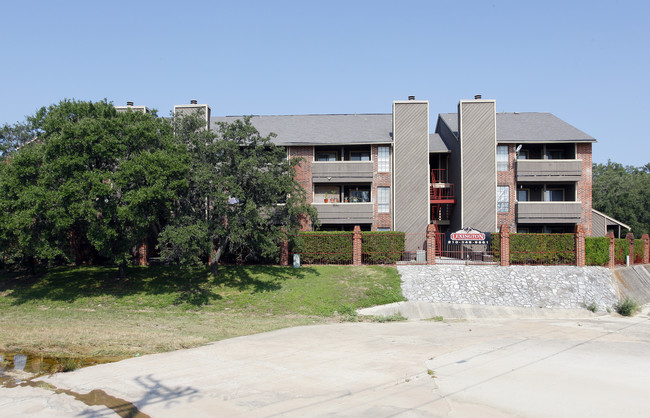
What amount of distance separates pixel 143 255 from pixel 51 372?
20.0 meters

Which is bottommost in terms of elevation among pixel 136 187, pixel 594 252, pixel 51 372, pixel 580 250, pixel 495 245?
pixel 51 372

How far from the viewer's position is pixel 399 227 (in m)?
34.1

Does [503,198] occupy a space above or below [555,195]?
below

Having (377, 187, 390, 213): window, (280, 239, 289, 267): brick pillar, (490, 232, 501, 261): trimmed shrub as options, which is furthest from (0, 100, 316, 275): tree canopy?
(490, 232, 501, 261): trimmed shrub

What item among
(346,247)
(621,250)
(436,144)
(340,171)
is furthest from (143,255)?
(621,250)

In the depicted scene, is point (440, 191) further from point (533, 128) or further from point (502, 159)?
point (533, 128)

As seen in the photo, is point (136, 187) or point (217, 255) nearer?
point (136, 187)

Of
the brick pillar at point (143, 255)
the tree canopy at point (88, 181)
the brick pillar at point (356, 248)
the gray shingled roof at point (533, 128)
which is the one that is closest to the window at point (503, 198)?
the gray shingled roof at point (533, 128)

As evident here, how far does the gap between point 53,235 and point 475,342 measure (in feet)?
65.2

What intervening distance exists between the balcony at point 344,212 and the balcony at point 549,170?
11.9 meters

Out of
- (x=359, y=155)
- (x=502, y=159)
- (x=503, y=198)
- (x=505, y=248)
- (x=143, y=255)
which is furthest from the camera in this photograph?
(x=359, y=155)

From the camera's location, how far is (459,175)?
34.8 metres

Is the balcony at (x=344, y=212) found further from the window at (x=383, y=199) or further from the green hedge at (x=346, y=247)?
the green hedge at (x=346, y=247)

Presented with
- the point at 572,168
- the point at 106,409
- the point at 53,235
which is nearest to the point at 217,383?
the point at 106,409
